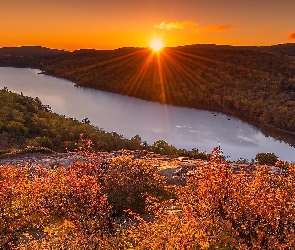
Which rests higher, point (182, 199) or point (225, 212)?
point (225, 212)

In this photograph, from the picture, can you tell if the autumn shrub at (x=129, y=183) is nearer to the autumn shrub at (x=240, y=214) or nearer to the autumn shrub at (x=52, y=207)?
the autumn shrub at (x=52, y=207)

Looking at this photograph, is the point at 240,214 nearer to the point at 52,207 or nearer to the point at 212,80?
the point at 52,207

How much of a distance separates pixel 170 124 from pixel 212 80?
1833 inches

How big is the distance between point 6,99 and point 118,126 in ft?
72.9

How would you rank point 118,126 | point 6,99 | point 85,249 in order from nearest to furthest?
point 85,249, point 6,99, point 118,126

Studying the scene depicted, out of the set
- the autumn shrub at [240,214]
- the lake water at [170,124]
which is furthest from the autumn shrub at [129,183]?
the lake water at [170,124]

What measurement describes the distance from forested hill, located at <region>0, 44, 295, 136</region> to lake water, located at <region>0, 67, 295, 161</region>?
24.4ft

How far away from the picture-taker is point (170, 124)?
71812mm

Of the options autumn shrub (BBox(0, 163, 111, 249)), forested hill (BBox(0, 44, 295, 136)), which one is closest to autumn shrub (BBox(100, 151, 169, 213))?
autumn shrub (BBox(0, 163, 111, 249))

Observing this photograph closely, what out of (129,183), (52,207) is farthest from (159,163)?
(52,207)

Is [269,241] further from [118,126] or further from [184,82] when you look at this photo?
[184,82]

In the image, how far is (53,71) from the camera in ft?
620

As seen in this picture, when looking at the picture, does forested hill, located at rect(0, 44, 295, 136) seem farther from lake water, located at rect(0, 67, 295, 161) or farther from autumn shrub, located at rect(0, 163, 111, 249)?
autumn shrub, located at rect(0, 163, 111, 249)

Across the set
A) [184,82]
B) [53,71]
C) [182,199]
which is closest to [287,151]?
[182,199]
